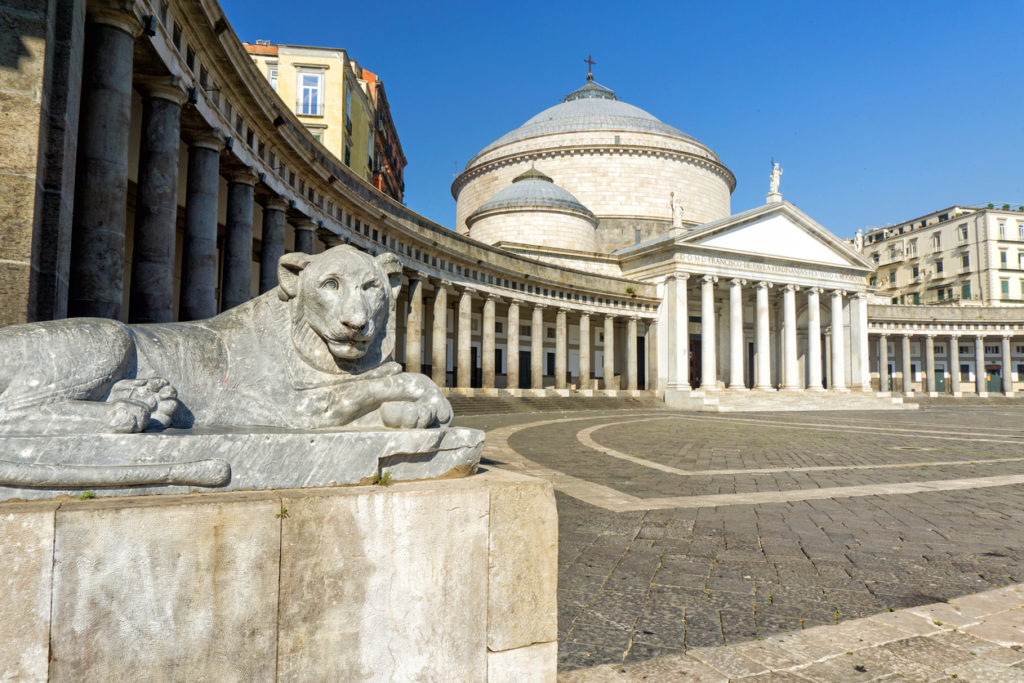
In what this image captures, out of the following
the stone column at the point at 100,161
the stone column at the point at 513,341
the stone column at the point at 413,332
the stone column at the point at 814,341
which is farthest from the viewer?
the stone column at the point at 814,341

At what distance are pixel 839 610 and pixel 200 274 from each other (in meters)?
12.5

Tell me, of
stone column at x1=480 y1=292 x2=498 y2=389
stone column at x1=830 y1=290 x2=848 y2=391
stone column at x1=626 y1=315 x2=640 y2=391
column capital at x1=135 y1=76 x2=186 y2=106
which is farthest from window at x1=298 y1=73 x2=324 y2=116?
stone column at x1=830 y1=290 x2=848 y2=391

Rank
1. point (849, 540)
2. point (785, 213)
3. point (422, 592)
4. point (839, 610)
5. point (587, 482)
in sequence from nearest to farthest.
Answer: point (422, 592) < point (839, 610) < point (849, 540) < point (587, 482) < point (785, 213)

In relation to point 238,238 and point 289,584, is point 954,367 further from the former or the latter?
point 289,584

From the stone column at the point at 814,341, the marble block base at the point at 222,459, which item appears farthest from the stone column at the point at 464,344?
the marble block base at the point at 222,459

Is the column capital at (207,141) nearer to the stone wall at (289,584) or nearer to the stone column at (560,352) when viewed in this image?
the stone wall at (289,584)

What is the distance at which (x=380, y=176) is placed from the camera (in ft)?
139

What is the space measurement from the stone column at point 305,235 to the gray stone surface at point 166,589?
55.4ft

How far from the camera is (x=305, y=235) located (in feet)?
60.4

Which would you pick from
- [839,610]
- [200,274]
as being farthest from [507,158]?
[839,610]

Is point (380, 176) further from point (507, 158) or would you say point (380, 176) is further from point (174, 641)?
point (174, 641)

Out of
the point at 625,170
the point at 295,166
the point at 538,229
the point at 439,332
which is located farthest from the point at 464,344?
the point at 625,170

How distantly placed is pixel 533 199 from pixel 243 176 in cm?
2891

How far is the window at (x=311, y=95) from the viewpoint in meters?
29.3
